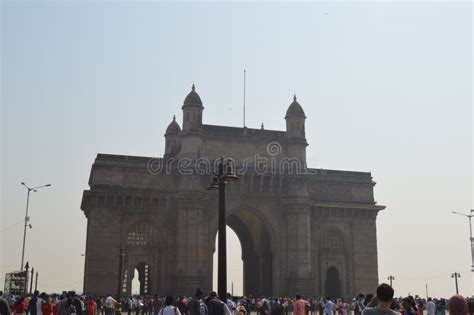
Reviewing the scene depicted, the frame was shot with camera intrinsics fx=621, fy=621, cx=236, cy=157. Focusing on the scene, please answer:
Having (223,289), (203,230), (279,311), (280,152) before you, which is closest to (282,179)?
(280,152)

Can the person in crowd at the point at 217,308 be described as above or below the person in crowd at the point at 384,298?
below

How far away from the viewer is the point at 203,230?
46.7 metres

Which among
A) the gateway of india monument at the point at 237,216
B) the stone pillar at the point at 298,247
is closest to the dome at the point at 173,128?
the gateway of india monument at the point at 237,216

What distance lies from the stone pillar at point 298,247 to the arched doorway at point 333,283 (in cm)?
328

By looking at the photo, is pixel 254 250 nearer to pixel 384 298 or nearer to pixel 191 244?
pixel 191 244

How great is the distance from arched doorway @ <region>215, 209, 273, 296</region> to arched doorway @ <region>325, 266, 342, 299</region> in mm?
5065

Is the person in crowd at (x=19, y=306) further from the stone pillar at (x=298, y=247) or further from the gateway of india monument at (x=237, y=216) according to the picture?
the stone pillar at (x=298, y=247)

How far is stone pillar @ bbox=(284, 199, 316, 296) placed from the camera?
47.4 metres

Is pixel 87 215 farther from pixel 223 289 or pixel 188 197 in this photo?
pixel 223 289

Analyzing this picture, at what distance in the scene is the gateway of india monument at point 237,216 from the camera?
4578 centimetres

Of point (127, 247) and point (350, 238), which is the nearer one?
point (127, 247)

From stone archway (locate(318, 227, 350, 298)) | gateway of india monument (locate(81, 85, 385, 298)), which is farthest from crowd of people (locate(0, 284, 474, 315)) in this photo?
stone archway (locate(318, 227, 350, 298))

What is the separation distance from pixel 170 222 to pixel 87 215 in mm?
6655

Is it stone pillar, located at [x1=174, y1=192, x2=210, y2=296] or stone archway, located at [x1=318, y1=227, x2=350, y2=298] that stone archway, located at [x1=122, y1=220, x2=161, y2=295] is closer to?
stone pillar, located at [x1=174, y1=192, x2=210, y2=296]
